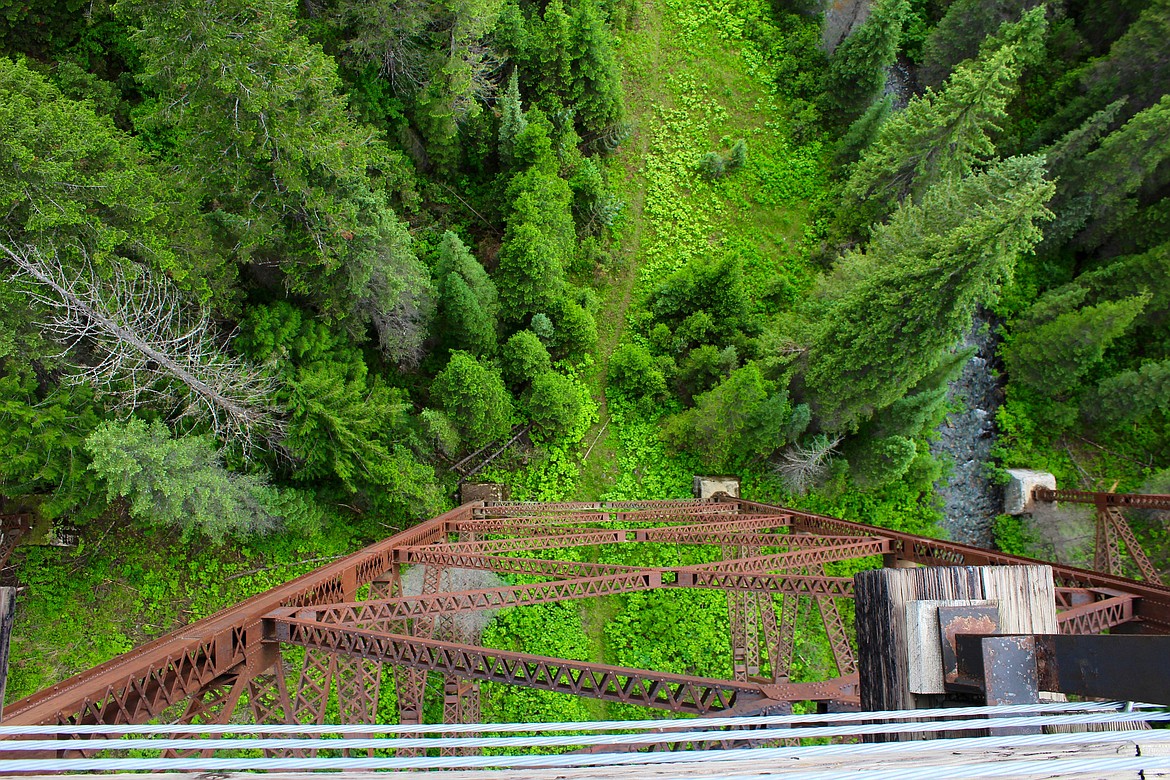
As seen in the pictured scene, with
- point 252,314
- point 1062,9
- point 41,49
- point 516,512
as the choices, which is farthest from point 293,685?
point 1062,9

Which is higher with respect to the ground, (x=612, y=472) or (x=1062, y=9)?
(x=1062, y=9)

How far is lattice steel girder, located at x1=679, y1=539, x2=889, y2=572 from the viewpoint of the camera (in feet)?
30.2

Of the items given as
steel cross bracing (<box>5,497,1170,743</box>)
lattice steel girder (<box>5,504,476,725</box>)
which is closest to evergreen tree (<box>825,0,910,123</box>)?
steel cross bracing (<box>5,497,1170,743</box>)

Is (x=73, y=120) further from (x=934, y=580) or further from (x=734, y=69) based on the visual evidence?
(x=734, y=69)

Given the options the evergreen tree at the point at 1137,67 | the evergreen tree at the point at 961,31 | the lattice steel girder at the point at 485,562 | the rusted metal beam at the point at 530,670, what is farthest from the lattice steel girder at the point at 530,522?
the evergreen tree at the point at 1137,67

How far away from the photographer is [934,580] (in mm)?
3354

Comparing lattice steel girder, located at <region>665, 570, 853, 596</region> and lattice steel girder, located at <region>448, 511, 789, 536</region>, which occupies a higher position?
lattice steel girder, located at <region>448, 511, 789, 536</region>

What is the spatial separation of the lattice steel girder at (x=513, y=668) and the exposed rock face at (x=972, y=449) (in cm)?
1855

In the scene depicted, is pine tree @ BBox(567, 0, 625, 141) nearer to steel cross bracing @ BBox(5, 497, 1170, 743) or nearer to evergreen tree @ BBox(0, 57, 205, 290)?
evergreen tree @ BBox(0, 57, 205, 290)

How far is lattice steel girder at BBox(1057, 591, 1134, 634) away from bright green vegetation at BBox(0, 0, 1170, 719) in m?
7.02

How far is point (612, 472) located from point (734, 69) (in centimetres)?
1690

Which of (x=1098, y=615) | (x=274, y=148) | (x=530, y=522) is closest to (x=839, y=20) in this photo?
(x=274, y=148)

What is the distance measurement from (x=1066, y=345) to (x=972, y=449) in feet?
14.7

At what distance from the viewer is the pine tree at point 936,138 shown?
15398 mm
